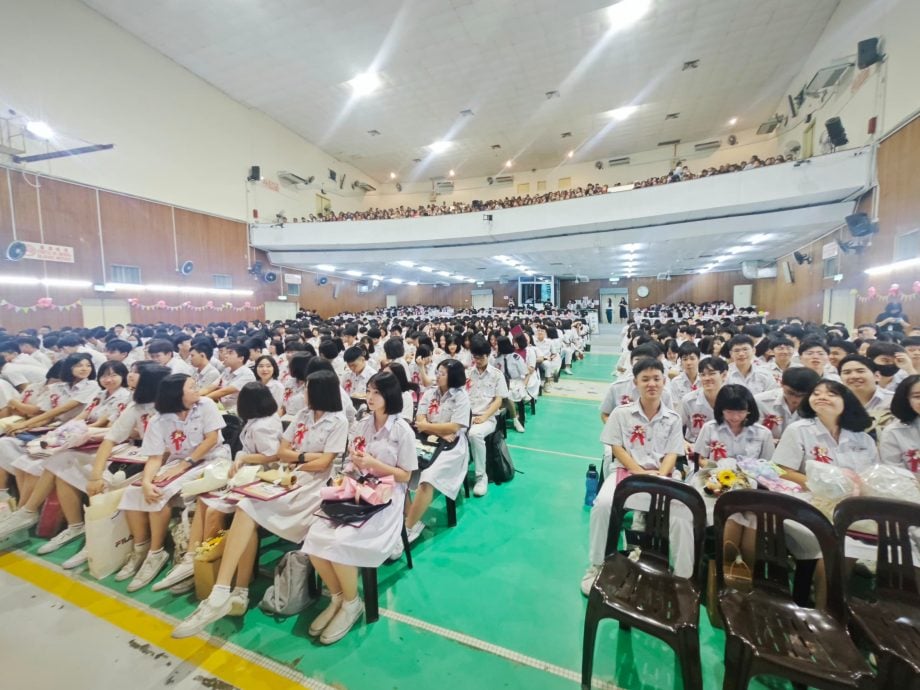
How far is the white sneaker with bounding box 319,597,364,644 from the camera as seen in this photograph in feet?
7.43

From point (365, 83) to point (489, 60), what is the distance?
504 centimetres

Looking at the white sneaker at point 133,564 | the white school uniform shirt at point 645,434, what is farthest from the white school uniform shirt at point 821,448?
the white sneaker at point 133,564

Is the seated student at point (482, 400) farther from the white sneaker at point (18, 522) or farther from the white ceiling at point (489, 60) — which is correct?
the white ceiling at point (489, 60)

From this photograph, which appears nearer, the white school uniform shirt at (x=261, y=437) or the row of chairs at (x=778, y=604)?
the row of chairs at (x=778, y=604)

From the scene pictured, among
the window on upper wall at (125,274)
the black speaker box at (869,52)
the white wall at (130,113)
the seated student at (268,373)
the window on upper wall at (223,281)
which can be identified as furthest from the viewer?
the window on upper wall at (223,281)

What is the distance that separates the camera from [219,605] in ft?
7.36

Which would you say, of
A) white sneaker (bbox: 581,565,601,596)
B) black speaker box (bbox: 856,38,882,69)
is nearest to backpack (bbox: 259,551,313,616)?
white sneaker (bbox: 581,565,601,596)

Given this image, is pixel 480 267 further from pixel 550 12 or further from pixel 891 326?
pixel 891 326

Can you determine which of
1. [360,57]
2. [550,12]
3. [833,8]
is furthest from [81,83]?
[833,8]

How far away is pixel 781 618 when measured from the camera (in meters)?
1.72

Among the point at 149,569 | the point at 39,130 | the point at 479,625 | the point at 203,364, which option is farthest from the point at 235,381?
the point at 39,130

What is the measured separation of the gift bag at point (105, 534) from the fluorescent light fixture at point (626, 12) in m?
15.3

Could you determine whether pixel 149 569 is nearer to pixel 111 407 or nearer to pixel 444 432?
pixel 111 407

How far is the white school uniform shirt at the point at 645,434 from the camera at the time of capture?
9.34 ft
